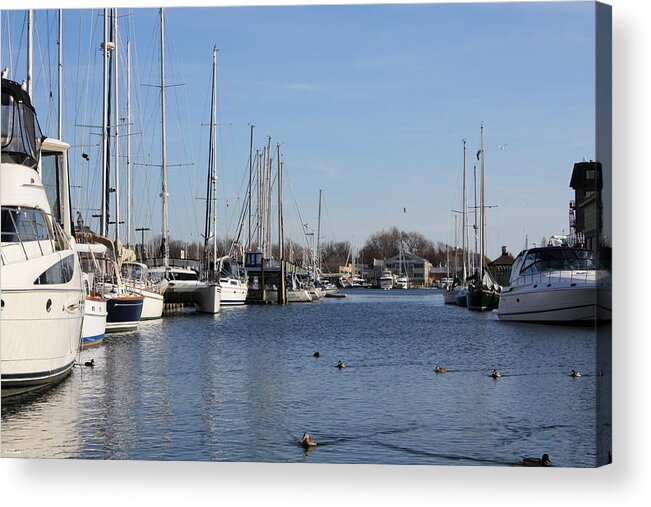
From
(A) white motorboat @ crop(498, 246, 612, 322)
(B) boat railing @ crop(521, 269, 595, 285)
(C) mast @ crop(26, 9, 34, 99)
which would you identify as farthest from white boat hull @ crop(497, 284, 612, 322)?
(C) mast @ crop(26, 9, 34, 99)

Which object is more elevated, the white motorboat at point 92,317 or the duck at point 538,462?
the white motorboat at point 92,317

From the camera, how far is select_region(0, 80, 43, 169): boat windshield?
12.4 meters

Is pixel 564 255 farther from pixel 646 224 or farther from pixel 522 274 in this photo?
pixel 646 224

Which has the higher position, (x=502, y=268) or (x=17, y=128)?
(x=17, y=128)

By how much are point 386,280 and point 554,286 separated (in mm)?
84703

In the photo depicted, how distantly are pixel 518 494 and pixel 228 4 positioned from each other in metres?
5.72

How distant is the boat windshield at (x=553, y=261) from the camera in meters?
28.3

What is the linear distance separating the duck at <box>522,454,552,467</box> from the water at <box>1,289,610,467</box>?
0.41 metres

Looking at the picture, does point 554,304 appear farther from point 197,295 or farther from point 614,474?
point 614,474

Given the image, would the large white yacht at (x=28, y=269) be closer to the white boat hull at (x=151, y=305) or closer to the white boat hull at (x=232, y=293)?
the white boat hull at (x=151, y=305)

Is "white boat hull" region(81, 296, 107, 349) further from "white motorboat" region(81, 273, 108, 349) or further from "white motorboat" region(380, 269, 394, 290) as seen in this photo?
"white motorboat" region(380, 269, 394, 290)

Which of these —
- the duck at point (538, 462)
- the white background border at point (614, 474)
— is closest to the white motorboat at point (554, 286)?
the duck at point (538, 462)

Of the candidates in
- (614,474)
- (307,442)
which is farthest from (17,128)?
(614,474)

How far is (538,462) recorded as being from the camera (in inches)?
384
